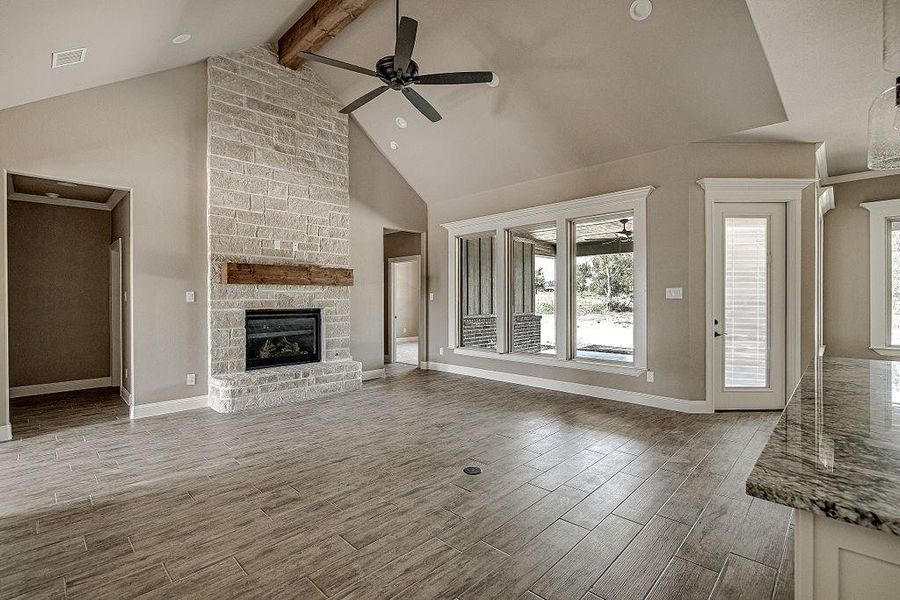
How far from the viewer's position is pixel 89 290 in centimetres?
592

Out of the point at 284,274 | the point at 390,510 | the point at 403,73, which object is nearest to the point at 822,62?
the point at 403,73

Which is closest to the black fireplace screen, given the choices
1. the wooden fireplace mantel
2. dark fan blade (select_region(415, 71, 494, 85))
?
the wooden fireplace mantel

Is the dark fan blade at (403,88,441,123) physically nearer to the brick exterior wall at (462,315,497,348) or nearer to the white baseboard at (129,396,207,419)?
the brick exterior wall at (462,315,497,348)

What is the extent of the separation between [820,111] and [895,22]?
299cm

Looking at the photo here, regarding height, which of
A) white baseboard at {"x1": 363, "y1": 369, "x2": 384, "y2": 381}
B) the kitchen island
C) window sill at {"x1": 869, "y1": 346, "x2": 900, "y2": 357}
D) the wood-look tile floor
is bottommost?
the wood-look tile floor

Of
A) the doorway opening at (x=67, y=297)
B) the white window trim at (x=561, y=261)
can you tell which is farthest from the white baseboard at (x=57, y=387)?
the white window trim at (x=561, y=261)

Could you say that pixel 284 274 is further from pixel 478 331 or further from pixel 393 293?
pixel 393 293

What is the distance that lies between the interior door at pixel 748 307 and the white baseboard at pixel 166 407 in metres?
5.75

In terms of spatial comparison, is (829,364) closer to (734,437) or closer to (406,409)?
(734,437)

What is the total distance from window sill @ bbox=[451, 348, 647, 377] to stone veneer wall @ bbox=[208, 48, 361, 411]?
1877 mm

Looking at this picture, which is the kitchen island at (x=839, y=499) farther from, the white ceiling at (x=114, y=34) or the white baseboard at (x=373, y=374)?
the white baseboard at (x=373, y=374)

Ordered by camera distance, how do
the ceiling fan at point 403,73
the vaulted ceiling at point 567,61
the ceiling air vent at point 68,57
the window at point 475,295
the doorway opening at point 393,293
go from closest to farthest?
the vaulted ceiling at point 567,61
the ceiling air vent at point 68,57
the ceiling fan at point 403,73
the window at point 475,295
the doorway opening at point 393,293

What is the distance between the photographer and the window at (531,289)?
6.33 meters

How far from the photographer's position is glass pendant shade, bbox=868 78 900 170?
5.98 ft
